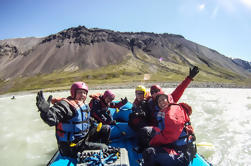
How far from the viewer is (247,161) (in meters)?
5.70

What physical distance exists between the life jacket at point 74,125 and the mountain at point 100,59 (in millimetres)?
70972

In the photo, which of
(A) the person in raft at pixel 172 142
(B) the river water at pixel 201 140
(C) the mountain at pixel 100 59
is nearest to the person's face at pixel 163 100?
(A) the person in raft at pixel 172 142

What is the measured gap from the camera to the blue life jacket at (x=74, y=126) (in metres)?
3.26

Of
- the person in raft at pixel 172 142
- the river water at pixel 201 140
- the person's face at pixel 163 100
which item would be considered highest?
the person's face at pixel 163 100

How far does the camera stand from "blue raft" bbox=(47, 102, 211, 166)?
11.4ft

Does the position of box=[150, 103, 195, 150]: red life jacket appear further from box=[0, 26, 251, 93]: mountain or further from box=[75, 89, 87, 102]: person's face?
box=[0, 26, 251, 93]: mountain

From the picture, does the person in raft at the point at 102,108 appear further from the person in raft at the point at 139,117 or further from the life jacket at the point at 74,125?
the life jacket at the point at 74,125

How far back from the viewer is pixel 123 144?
15.1 feet

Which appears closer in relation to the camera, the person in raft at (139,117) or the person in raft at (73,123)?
the person in raft at (73,123)

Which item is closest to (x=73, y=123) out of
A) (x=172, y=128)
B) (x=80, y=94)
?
(x=80, y=94)

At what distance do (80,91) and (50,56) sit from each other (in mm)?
123480

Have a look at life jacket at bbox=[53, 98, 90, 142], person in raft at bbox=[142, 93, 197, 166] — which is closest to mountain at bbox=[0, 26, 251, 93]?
life jacket at bbox=[53, 98, 90, 142]

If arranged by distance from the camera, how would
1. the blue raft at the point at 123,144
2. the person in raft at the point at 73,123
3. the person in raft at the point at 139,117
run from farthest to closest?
the person in raft at the point at 139,117 < the blue raft at the point at 123,144 < the person in raft at the point at 73,123

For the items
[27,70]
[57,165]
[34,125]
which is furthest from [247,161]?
[27,70]
